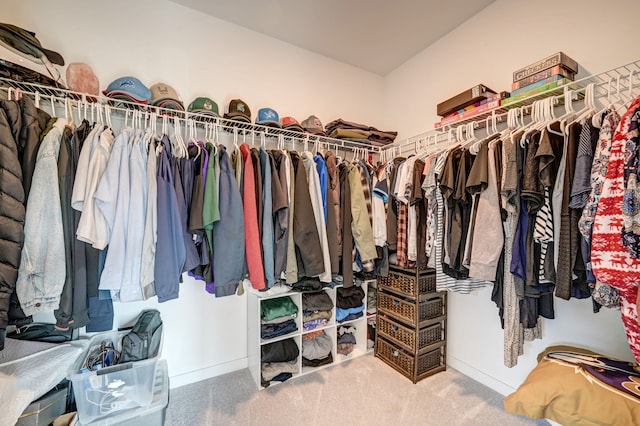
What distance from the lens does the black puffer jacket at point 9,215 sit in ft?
3.12

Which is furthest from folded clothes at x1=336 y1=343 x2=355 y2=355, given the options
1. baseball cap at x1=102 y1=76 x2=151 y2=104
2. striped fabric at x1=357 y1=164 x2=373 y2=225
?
baseball cap at x1=102 y1=76 x2=151 y2=104

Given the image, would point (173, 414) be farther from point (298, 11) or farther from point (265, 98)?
point (298, 11)

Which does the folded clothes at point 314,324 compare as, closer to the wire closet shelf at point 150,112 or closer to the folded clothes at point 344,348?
the folded clothes at point 344,348

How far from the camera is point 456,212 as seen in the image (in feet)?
4.74

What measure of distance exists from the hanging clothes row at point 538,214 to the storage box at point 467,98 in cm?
24

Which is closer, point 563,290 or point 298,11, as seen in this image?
point 563,290

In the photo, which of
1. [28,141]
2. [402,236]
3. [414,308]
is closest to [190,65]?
[28,141]

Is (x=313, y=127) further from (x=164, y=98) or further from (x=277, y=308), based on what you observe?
(x=277, y=308)

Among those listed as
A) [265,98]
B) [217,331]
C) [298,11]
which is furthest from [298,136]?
[217,331]

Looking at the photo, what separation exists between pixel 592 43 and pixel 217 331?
2.99 metres

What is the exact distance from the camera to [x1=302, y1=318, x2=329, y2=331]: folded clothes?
2039mm

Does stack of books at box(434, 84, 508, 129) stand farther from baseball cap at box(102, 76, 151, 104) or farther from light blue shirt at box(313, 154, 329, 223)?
baseball cap at box(102, 76, 151, 104)

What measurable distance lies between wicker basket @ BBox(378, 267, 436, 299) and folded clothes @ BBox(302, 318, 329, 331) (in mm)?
623

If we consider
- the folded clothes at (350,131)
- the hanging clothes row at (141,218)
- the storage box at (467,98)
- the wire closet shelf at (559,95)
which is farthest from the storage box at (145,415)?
the storage box at (467,98)
